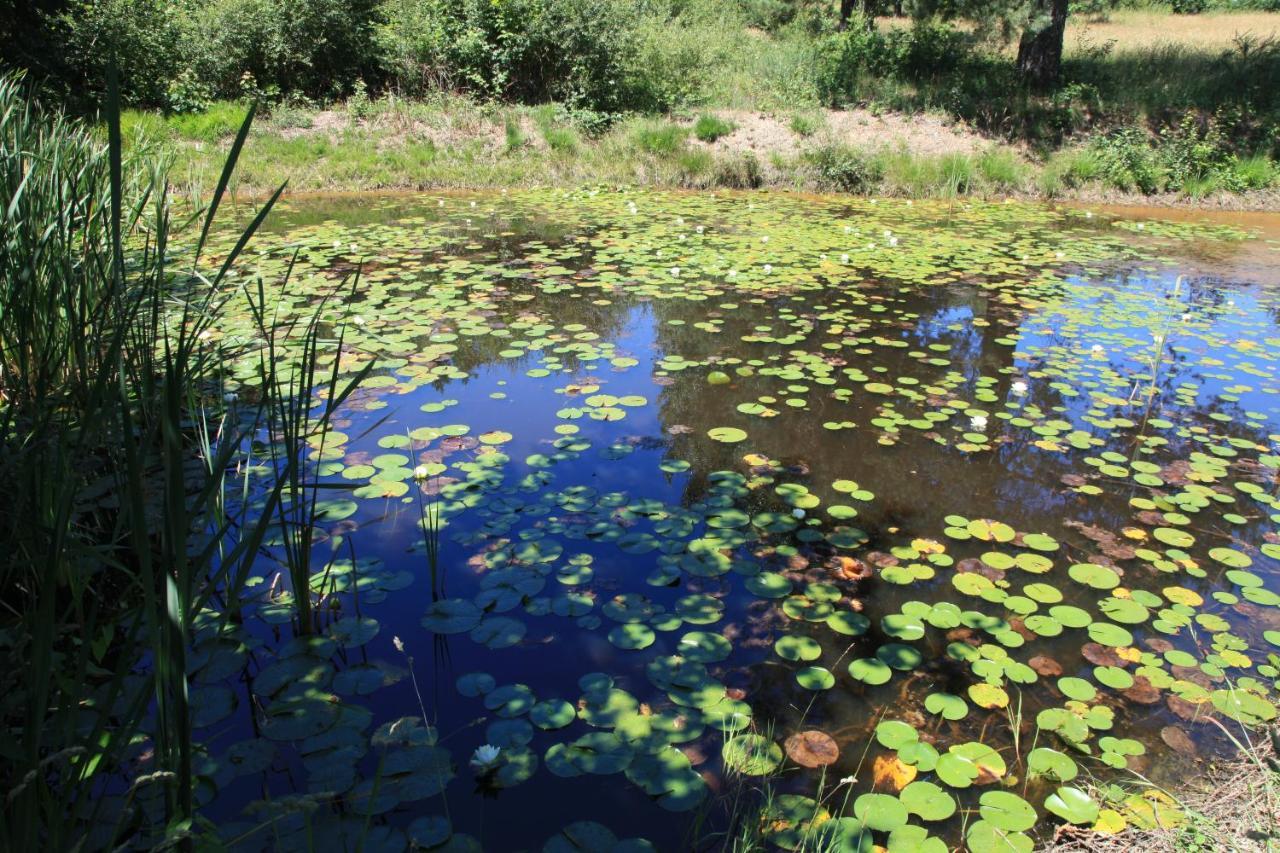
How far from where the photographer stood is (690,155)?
1012 centimetres

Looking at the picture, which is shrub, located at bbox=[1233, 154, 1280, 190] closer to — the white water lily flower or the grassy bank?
the grassy bank

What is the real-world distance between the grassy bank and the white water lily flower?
9.05 meters

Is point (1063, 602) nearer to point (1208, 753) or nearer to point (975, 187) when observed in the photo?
point (1208, 753)

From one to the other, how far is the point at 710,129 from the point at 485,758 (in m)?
10.3

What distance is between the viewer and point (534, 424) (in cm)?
353

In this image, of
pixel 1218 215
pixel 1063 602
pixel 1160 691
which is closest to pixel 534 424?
pixel 1063 602

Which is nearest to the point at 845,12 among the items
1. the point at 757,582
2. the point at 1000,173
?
the point at 1000,173

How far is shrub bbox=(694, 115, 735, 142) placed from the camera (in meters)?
10.6

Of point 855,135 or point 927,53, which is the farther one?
point 927,53

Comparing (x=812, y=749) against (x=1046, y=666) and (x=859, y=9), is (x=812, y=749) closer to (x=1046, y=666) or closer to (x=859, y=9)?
(x=1046, y=666)

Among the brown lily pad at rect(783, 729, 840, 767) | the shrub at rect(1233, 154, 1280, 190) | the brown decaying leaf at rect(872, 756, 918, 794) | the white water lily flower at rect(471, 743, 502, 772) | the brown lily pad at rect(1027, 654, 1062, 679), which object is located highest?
the white water lily flower at rect(471, 743, 502, 772)

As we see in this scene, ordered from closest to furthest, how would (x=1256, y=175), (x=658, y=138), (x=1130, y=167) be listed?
1. (x=1256, y=175)
2. (x=1130, y=167)
3. (x=658, y=138)

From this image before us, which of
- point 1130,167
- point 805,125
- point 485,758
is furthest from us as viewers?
point 805,125

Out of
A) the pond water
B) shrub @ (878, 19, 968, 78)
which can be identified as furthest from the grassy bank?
the pond water
